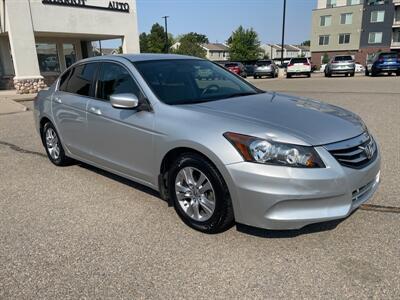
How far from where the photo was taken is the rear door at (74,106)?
184 inches

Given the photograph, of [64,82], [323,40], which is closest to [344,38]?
[323,40]

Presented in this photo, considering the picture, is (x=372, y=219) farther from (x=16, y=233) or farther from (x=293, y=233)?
(x=16, y=233)

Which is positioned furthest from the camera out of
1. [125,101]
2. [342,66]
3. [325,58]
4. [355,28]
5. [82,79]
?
[325,58]

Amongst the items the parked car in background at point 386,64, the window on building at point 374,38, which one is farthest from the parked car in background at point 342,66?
the window on building at point 374,38

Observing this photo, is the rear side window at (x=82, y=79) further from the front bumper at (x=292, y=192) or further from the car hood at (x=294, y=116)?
the front bumper at (x=292, y=192)

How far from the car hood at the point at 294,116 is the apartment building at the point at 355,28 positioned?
60109mm

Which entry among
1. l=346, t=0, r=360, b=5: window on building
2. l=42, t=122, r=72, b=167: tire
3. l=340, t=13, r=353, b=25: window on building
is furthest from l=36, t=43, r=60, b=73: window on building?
l=346, t=0, r=360, b=5: window on building

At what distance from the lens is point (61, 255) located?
3.15m

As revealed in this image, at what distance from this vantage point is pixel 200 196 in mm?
3346

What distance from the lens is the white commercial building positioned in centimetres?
1789

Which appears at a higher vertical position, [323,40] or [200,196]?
[323,40]

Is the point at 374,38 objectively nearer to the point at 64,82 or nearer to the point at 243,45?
the point at 243,45

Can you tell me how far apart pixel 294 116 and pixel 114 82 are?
2.14m

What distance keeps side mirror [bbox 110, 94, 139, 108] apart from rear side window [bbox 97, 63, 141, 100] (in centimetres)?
21
